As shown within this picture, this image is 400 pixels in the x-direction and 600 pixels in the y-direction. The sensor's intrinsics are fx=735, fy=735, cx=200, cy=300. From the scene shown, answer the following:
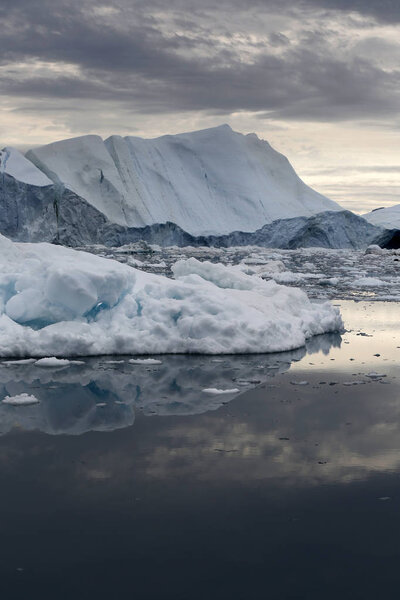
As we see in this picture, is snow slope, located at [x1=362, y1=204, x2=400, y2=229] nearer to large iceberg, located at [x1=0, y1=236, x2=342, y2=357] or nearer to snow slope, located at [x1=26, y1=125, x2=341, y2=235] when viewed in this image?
snow slope, located at [x1=26, y1=125, x2=341, y2=235]

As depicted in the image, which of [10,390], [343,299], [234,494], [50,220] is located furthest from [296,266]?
[234,494]

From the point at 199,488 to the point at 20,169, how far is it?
35.3m

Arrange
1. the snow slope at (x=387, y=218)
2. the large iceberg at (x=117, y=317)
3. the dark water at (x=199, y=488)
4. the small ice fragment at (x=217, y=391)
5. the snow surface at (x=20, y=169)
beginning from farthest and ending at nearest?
the snow slope at (x=387, y=218) < the snow surface at (x=20, y=169) < the large iceberg at (x=117, y=317) < the small ice fragment at (x=217, y=391) < the dark water at (x=199, y=488)

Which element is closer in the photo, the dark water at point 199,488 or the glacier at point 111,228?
the dark water at point 199,488

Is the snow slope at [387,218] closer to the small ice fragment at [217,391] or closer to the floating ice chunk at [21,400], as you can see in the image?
the small ice fragment at [217,391]

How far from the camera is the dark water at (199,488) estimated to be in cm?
327

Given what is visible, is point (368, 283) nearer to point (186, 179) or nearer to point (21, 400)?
point (21, 400)

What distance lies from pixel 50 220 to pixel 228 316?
3056 centimetres

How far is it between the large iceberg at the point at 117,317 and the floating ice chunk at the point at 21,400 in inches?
75.8

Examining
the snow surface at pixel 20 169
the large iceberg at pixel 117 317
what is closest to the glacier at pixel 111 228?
the snow surface at pixel 20 169

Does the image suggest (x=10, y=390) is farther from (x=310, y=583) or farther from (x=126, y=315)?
(x=310, y=583)

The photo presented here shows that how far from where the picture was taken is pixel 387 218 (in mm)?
52188

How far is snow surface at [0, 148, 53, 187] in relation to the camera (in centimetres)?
3675

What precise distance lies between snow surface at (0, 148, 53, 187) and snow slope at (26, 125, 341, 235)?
159 centimetres
